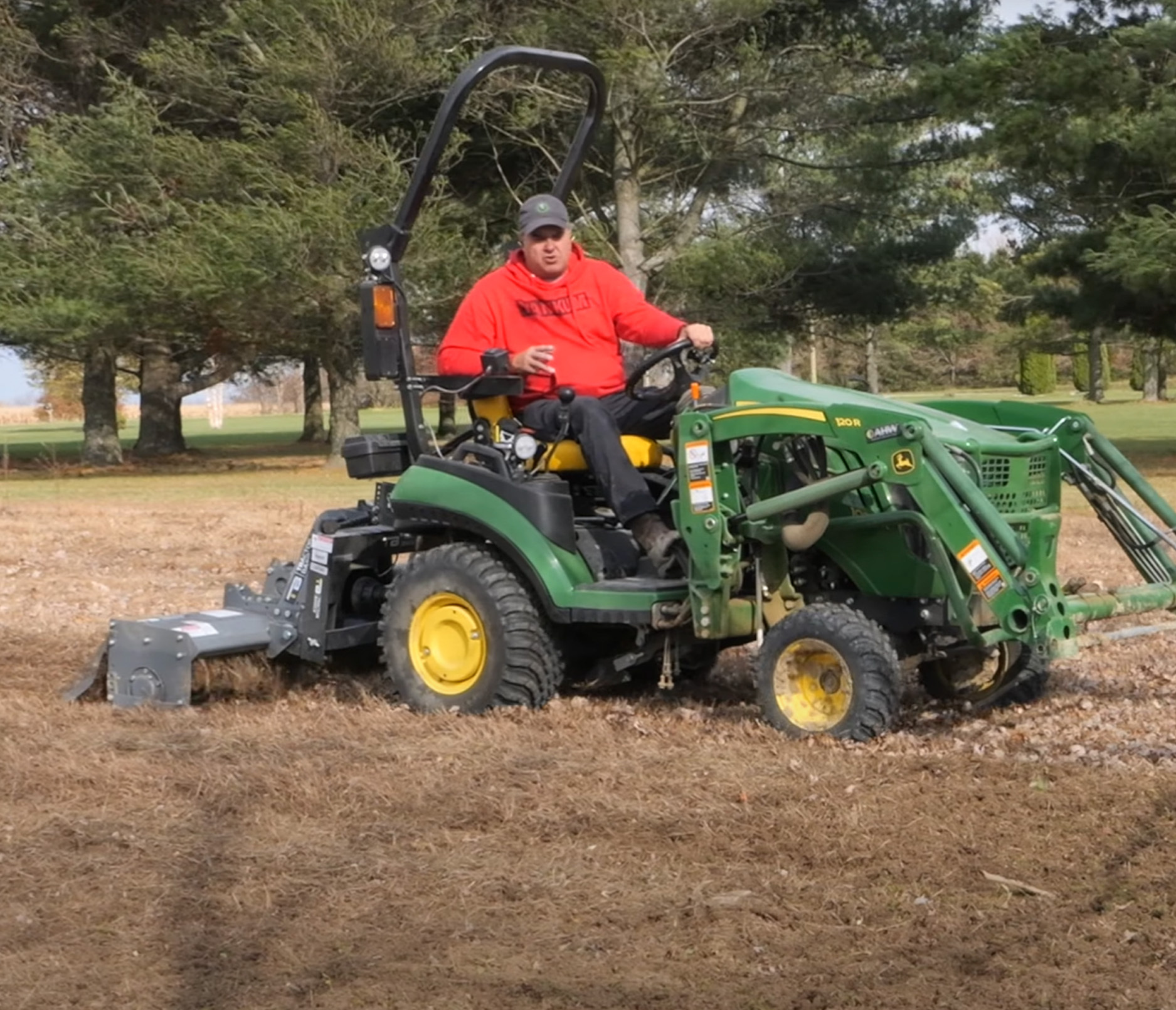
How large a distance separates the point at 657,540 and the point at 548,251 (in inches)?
46.1

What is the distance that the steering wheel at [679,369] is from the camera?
6.25 m

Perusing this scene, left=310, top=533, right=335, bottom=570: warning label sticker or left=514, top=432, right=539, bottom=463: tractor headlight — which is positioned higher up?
left=514, top=432, right=539, bottom=463: tractor headlight

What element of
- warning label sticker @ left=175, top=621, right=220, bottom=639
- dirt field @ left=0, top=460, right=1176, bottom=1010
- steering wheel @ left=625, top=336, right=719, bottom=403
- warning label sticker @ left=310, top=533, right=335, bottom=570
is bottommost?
dirt field @ left=0, top=460, right=1176, bottom=1010

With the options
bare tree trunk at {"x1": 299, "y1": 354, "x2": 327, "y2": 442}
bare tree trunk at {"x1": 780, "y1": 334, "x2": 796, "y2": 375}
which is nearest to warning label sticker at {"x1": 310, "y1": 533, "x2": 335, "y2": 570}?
bare tree trunk at {"x1": 780, "y1": 334, "x2": 796, "y2": 375}

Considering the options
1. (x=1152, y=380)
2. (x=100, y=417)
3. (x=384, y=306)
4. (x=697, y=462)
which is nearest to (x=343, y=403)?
(x=100, y=417)

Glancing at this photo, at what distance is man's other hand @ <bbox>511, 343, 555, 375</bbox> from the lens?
20.2ft

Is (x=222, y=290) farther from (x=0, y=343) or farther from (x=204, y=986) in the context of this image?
(x=204, y=986)

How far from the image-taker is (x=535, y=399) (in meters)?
6.43

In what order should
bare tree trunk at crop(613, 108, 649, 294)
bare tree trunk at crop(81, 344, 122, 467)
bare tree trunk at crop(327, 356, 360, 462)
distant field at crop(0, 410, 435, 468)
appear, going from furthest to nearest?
distant field at crop(0, 410, 435, 468), bare tree trunk at crop(81, 344, 122, 467), bare tree trunk at crop(327, 356, 360, 462), bare tree trunk at crop(613, 108, 649, 294)

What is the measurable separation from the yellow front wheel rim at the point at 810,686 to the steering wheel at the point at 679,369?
3.57 feet

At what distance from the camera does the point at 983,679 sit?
6.34 meters

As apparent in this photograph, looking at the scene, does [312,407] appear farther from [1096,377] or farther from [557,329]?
[557,329]

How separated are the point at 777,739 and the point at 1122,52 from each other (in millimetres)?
16628

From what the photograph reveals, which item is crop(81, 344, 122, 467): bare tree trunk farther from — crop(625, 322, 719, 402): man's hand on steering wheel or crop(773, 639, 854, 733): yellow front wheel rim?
crop(773, 639, 854, 733): yellow front wheel rim
